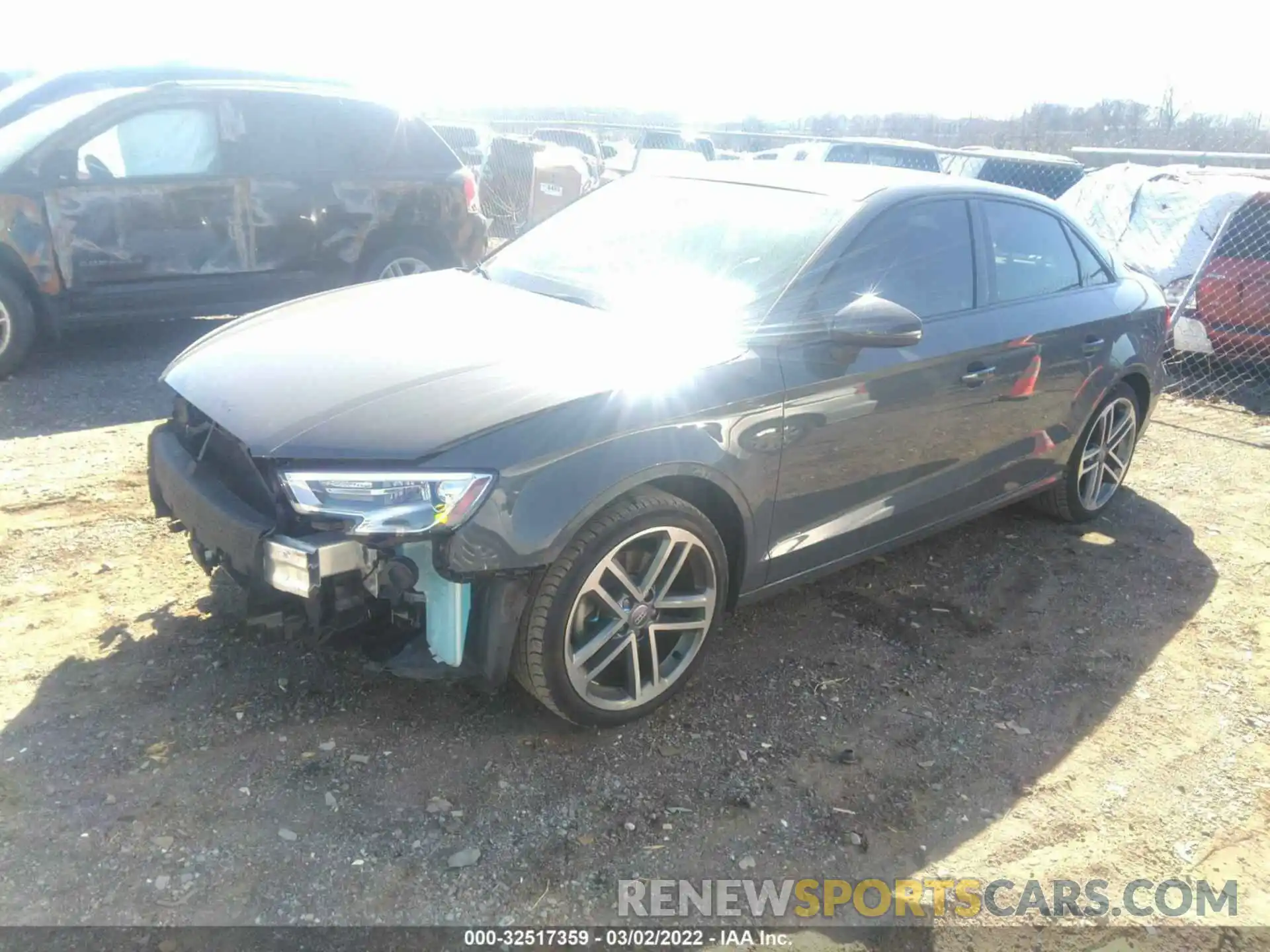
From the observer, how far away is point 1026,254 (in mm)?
4391

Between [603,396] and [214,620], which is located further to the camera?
[214,620]

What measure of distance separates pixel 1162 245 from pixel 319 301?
7663 mm

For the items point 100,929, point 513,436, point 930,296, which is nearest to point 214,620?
point 100,929

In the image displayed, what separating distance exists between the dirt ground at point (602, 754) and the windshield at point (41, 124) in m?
2.77

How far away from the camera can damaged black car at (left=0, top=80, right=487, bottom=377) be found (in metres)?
6.21

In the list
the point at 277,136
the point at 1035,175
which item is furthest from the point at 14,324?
the point at 1035,175

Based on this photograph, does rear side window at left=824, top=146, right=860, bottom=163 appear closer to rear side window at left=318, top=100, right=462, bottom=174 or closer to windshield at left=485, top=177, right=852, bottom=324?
rear side window at left=318, top=100, right=462, bottom=174

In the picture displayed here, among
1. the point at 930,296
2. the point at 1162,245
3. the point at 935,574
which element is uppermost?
the point at 930,296

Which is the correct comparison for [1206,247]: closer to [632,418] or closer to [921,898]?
[632,418]

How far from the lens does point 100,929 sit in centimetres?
237

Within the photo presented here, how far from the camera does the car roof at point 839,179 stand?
3850mm

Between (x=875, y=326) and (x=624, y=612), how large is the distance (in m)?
1.24

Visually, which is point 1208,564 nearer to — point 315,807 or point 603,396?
point 603,396

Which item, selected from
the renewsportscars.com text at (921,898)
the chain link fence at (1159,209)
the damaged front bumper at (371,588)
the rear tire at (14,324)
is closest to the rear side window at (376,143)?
the chain link fence at (1159,209)
